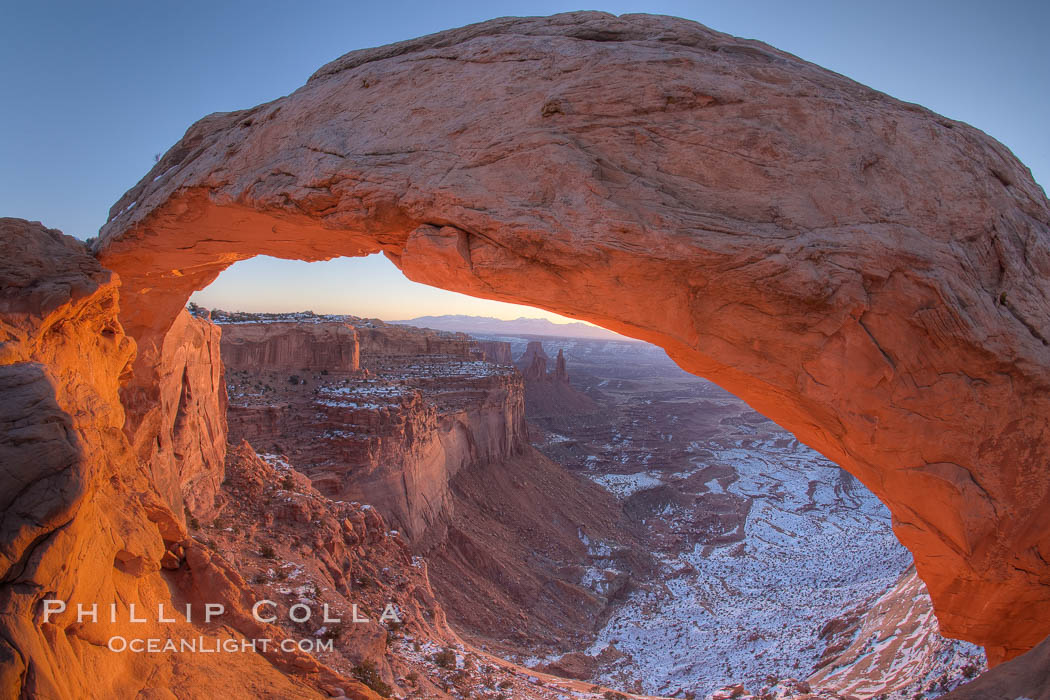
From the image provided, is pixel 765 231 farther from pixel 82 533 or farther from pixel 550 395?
pixel 550 395

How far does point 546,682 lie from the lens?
29.7 feet

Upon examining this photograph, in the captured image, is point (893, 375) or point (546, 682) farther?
point (546, 682)

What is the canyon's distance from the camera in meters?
4.12

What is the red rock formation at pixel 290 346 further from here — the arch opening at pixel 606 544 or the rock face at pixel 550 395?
the rock face at pixel 550 395

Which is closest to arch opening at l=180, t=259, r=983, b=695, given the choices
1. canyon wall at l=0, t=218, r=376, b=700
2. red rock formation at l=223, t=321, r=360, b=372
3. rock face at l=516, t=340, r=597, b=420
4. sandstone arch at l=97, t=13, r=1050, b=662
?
red rock formation at l=223, t=321, r=360, b=372

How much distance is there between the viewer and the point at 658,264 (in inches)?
165

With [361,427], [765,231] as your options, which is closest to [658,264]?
[765,231]

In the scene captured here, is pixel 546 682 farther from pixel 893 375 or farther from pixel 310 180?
pixel 310 180

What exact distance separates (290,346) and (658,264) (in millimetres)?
19786

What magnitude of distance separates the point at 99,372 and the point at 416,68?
4.03m

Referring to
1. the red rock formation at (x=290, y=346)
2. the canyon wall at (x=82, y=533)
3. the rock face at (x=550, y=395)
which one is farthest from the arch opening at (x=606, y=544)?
the rock face at (x=550, y=395)

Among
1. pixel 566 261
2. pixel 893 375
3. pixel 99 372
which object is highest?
pixel 566 261

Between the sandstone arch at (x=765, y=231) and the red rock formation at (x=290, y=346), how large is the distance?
1704 centimetres

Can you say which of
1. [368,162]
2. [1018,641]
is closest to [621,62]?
[368,162]
